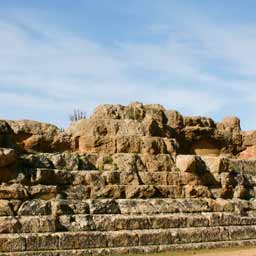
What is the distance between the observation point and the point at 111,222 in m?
15.3

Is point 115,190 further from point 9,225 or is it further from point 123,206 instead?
point 9,225

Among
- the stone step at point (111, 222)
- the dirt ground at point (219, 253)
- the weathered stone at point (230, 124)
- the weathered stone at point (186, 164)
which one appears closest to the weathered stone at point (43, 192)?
the stone step at point (111, 222)

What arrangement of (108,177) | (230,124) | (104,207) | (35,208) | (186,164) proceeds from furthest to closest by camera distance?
(230,124), (186,164), (108,177), (104,207), (35,208)

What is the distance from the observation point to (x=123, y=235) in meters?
15.0

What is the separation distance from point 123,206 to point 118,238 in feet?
4.36

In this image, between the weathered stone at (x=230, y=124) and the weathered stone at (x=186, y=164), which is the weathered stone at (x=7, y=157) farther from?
the weathered stone at (x=230, y=124)

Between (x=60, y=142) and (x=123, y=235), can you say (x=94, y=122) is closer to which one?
(x=60, y=142)

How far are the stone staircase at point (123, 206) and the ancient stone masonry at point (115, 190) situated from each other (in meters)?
0.03

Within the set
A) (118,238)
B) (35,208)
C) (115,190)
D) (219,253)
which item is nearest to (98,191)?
(115,190)

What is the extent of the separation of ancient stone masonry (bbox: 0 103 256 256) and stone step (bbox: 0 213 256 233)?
0.03 metres

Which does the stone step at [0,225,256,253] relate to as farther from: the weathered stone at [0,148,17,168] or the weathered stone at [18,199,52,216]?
the weathered stone at [0,148,17,168]

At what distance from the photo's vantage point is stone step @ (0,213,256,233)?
14266mm

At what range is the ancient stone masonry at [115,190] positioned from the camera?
14.6m

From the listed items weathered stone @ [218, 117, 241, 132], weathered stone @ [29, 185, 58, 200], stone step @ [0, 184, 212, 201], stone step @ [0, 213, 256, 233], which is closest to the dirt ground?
stone step @ [0, 213, 256, 233]
